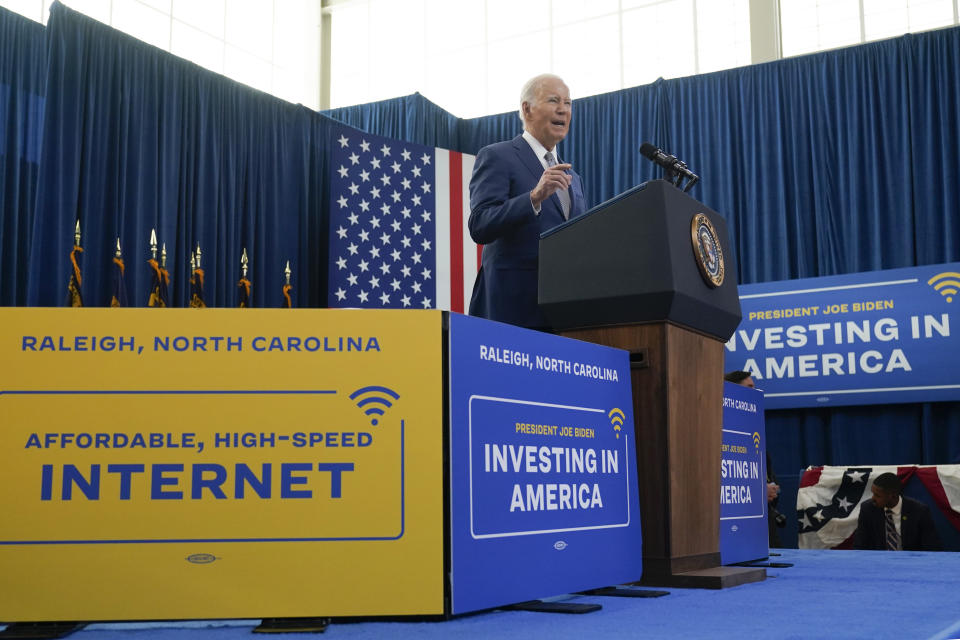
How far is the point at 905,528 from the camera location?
4.65 meters

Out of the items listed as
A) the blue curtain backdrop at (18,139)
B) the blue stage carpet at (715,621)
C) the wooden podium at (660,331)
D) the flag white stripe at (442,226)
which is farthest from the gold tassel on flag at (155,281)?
the blue stage carpet at (715,621)

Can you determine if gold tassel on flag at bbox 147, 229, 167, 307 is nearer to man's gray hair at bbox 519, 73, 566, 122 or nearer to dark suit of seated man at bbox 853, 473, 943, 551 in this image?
man's gray hair at bbox 519, 73, 566, 122

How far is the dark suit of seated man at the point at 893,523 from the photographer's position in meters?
4.64

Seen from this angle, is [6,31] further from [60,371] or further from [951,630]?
[951,630]

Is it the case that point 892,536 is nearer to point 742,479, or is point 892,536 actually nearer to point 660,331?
point 742,479

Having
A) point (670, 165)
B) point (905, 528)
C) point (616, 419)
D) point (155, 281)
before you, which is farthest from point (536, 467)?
point (155, 281)

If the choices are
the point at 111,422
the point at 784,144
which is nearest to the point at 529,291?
the point at 111,422

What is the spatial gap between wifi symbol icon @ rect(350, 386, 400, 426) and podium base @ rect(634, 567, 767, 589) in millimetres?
663

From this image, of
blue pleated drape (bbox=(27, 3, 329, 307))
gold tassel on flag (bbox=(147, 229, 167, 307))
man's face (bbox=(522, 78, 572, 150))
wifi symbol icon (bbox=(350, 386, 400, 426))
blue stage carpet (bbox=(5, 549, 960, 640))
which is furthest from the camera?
blue pleated drape (bbox=(27, 3, 329, 307))

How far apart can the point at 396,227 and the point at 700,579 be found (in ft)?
17.4

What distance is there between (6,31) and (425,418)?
5170 mm

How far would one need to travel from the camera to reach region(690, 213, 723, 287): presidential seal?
1.81 meters

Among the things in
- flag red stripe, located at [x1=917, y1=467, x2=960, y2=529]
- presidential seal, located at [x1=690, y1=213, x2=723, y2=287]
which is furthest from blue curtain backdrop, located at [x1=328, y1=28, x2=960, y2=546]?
presidential seal, located at [x1=690, y1=213, x2=723, y2=287]

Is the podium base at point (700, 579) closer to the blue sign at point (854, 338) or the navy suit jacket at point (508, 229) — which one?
the navy suit jacket at point (508, 229)
